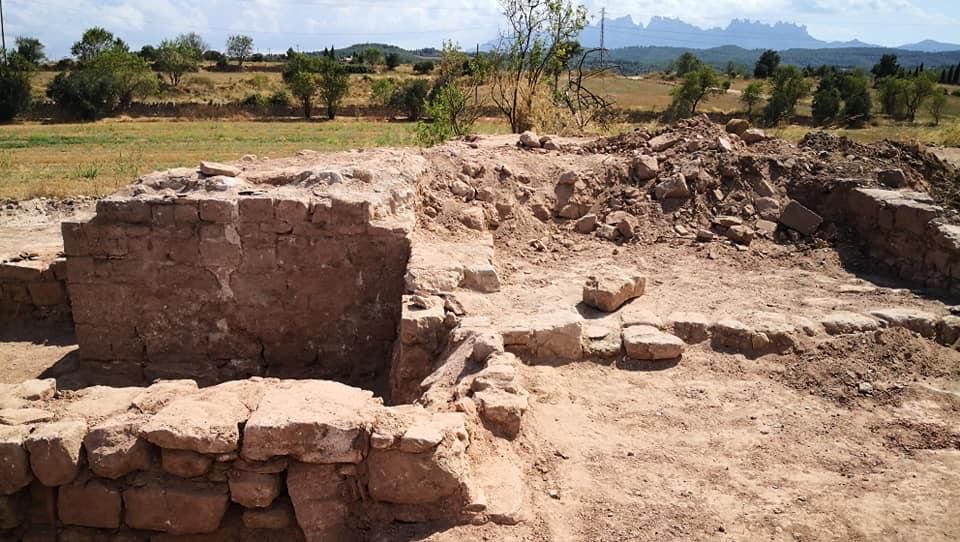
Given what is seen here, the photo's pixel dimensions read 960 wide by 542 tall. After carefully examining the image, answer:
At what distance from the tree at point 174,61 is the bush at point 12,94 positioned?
1591 centimetres

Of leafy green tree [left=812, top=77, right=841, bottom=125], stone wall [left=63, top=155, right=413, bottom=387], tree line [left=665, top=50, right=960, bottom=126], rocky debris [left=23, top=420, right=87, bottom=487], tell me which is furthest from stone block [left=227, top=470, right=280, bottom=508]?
leafy green tree [left=812, top=77, right=841, bottom=125]

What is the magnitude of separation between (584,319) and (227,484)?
3.19 m

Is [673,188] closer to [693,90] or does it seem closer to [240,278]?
[240,278]

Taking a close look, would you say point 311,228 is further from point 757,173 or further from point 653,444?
point 757,173

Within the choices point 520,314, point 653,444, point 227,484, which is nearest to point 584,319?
point 520,314

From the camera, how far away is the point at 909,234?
7.00 metres

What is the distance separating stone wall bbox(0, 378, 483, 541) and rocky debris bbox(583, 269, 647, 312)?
8.30ft

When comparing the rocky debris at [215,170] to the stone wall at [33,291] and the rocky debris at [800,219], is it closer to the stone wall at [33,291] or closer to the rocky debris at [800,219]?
the stone wall at [33,291]

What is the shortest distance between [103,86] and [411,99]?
18.0m

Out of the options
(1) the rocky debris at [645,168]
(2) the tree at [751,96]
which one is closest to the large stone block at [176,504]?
(1) the rocky debris at [645,168]

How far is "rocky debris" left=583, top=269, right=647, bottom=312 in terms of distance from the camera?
19.8 ft

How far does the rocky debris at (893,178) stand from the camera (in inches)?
311

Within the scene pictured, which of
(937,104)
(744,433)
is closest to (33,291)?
(744,433)

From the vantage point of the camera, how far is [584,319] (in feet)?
19.4
